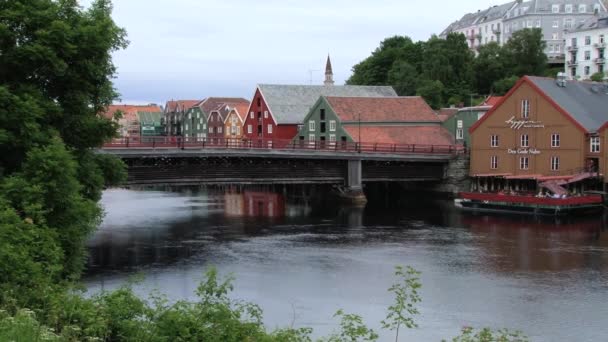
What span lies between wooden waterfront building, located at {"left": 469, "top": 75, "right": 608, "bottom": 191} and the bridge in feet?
14.2

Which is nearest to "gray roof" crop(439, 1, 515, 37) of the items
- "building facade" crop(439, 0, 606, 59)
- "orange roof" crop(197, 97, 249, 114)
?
"building facade" crop(439, 0, 606, 59)

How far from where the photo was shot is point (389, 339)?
75.7ft

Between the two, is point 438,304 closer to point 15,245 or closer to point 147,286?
point 147,286

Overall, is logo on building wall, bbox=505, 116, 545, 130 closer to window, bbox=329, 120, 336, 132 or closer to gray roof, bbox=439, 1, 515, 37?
window, bbox=329, 120, 336, 132

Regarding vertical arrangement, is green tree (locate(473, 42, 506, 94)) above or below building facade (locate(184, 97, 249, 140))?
above

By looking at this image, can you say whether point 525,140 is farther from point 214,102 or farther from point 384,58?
point 214,102

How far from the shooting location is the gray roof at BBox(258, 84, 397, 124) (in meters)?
90.4

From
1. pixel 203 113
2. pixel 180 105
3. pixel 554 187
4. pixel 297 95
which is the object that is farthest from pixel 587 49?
pixel 180 105

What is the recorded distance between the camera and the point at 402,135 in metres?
77.8

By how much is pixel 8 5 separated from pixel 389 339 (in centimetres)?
1628

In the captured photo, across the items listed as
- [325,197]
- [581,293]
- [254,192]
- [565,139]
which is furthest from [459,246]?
[254,192]

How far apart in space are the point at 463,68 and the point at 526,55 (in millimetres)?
9390

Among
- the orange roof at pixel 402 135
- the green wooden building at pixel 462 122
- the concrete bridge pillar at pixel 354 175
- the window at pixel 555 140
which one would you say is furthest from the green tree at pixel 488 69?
the concrete bridge pillar at pixel 354 175

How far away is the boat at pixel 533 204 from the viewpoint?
54.8m
